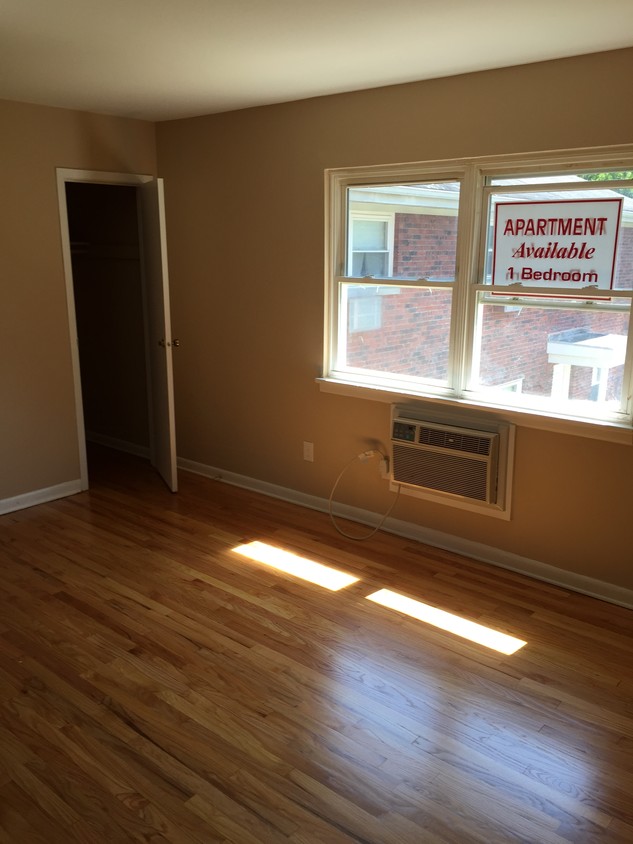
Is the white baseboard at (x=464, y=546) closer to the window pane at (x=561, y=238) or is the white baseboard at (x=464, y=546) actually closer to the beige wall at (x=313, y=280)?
the beige wall at (x=313, y=280)

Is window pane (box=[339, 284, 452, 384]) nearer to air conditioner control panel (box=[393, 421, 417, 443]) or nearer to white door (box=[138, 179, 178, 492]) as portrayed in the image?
air conditioner control panel (box=[393, 421, 417, 443])

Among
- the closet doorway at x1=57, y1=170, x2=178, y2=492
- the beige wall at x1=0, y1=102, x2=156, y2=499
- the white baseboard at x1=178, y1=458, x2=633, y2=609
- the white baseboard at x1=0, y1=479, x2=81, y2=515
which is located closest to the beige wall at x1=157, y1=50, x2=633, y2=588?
the white baseboard at x1=178, y1=458, x2=633, y2=609

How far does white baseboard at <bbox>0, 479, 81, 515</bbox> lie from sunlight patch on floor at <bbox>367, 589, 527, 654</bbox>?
230 centimetres

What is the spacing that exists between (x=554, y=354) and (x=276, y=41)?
1.82 metres

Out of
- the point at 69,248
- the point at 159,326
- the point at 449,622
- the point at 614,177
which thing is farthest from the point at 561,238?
the point at 69,248

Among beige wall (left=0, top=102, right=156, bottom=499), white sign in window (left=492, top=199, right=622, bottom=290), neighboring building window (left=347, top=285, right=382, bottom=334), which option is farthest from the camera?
beige wall (left=0, top=102, right=156, bottom=499)

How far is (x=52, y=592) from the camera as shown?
3.31 m

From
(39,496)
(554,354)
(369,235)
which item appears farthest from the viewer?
(39,496)

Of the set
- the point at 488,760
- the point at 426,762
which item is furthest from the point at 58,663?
the point at 488,760

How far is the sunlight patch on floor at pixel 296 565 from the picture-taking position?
135 inches

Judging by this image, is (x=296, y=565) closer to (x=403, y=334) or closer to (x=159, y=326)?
(x=403, y=334)

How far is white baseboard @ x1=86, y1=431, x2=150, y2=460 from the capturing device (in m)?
5.38

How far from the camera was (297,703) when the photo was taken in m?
2.52

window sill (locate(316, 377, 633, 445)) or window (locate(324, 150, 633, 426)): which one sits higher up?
window (locate(324, 150, 633, 426))
